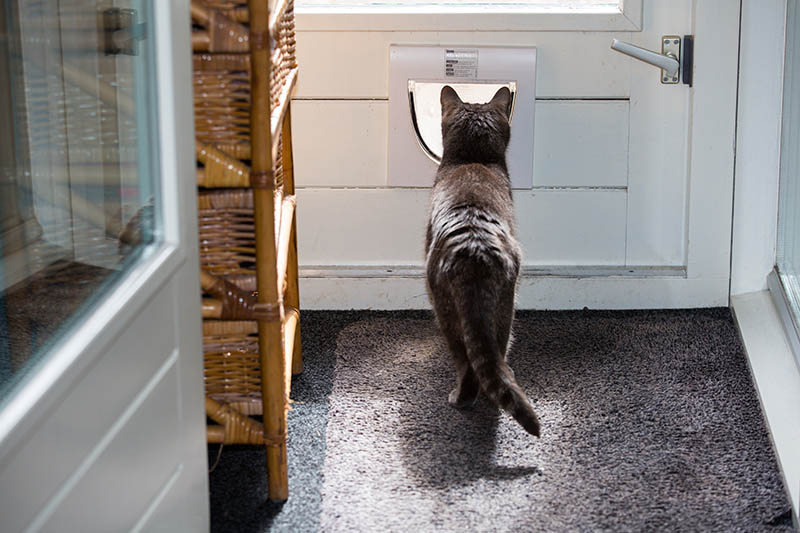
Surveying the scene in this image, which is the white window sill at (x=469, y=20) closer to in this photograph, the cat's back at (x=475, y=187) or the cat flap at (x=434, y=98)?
the cat flap at (x=434, y=98)

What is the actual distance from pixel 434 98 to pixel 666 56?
1.94 feet

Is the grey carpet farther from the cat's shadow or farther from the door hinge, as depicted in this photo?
the door hinge

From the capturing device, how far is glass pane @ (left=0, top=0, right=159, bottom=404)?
3.66ft

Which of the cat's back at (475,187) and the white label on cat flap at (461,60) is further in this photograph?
the white label on cat flap at (461,60)

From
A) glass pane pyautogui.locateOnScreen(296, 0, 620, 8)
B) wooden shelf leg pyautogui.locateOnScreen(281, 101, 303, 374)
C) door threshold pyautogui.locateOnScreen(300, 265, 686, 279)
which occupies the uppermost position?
glass pane pyautogui.locateOnScreen(296, 0, 620, 8)

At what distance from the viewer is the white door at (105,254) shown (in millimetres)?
1055

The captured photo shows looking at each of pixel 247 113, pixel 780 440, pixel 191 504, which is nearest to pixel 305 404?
pixel 191 504

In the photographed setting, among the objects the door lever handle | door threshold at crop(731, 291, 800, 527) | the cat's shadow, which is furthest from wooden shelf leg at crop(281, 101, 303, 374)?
door threshold at crop(731, 291, 800, 527)

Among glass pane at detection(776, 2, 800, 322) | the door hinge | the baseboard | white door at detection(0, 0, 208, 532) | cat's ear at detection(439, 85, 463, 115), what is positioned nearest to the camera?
white door at detection(0, 0, 208, 532)

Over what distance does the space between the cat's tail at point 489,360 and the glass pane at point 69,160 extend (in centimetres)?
70

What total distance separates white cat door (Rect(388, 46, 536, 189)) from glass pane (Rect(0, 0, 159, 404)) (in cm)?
120

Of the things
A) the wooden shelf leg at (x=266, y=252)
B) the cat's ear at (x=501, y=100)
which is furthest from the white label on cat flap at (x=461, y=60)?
the wooden shelf leg at (x=266, y=252)

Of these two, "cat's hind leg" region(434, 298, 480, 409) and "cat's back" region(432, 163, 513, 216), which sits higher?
"cat's back" region(432, 163, 513, 216)

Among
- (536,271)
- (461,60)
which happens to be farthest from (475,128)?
(536,271)
